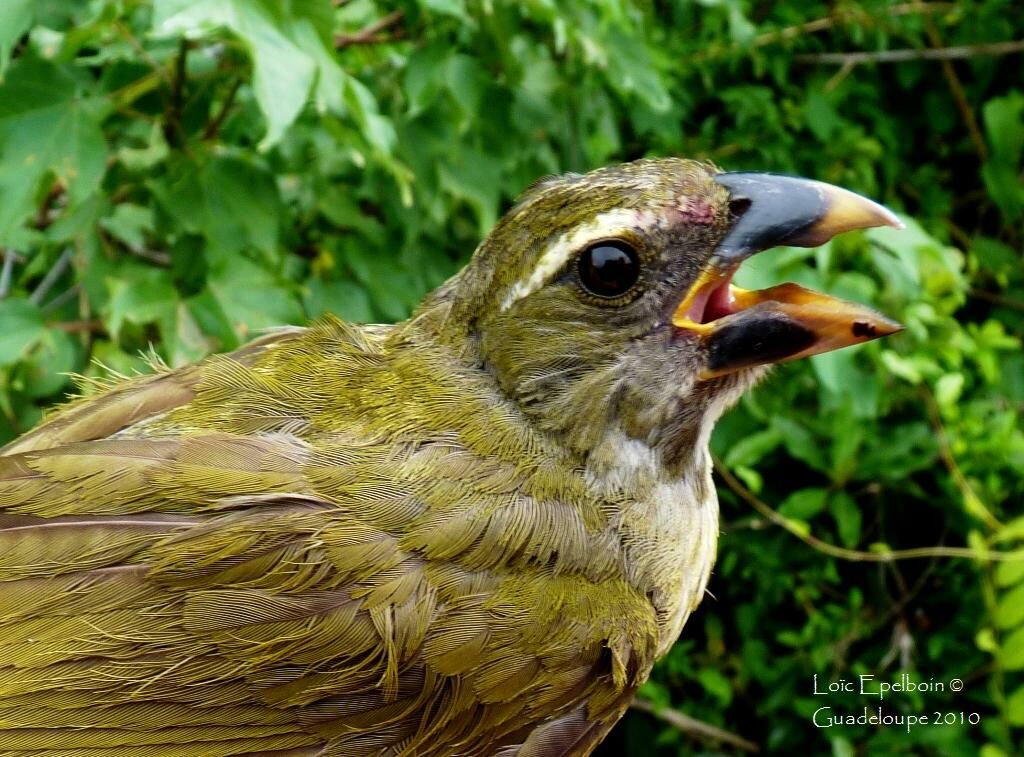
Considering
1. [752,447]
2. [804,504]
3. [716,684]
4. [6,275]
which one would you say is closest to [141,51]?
[6,275]

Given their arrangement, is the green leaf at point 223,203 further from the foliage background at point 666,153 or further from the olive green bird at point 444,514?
the olive green bird at point 444,514

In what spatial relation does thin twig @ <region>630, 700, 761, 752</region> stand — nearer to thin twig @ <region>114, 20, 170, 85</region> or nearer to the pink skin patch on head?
the pink skin patch on head

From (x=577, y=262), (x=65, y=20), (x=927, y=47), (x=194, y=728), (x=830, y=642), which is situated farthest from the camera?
(x=927, y=47)

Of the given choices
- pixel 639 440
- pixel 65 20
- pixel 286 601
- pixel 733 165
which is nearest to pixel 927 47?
pixel 733 165

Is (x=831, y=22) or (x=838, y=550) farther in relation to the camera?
(x=831, y=22)

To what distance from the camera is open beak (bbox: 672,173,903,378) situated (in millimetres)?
1402

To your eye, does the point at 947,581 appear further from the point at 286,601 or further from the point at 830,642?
the point at 286,601

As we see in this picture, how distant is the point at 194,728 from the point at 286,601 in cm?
21

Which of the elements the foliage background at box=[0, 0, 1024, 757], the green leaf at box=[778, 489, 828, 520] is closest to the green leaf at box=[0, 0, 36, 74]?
the foliage background at box=[0, 0, 1024, 757]

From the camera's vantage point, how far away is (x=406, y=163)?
210 cm

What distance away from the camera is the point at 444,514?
56.5 inches

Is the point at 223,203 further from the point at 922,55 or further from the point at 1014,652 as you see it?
the point at 922,55

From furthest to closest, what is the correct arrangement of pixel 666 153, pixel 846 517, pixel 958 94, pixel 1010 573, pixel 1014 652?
pixel 958 94, pixel 666 153, pixel 846 517, pixel 1010 573, pixel 1014 652

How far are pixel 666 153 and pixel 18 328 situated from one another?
201 cm
